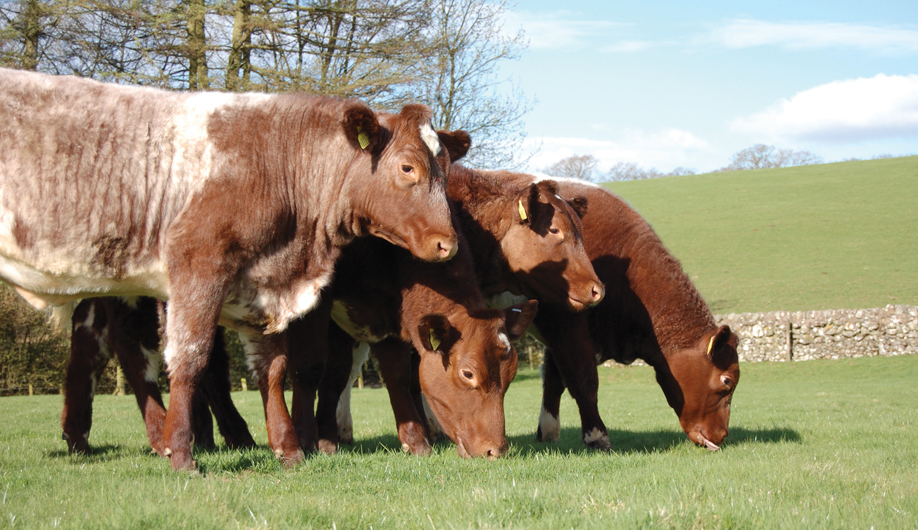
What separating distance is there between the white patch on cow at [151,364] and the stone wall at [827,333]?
24.7 meters

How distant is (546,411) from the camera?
337 inches

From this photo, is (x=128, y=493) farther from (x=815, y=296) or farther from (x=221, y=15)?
(x=815, y=296)

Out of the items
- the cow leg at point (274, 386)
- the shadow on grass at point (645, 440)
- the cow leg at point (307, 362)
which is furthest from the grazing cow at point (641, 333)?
the cow leg at point (274, 386)

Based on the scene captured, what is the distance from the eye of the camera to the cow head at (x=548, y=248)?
7184 millimetres

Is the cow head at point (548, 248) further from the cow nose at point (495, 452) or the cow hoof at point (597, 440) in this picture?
the cow nose at point (495, 452)

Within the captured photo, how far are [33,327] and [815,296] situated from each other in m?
31.7

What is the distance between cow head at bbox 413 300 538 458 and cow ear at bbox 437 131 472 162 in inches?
71.1

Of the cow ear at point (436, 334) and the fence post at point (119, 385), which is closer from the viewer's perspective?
the cow ear at point (436, 334)

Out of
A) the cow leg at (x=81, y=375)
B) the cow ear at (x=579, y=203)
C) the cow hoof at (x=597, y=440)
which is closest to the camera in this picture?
the cow leg at (x=81, y=375)

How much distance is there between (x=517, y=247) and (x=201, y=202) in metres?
3.23

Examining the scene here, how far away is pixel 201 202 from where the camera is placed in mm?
5488

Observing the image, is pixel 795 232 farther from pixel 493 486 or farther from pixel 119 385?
pixel 493 486

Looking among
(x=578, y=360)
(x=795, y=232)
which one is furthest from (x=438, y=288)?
(x=795, y=232)

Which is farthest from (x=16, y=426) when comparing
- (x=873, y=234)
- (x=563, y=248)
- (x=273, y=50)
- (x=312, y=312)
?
(x=873, y=234)
